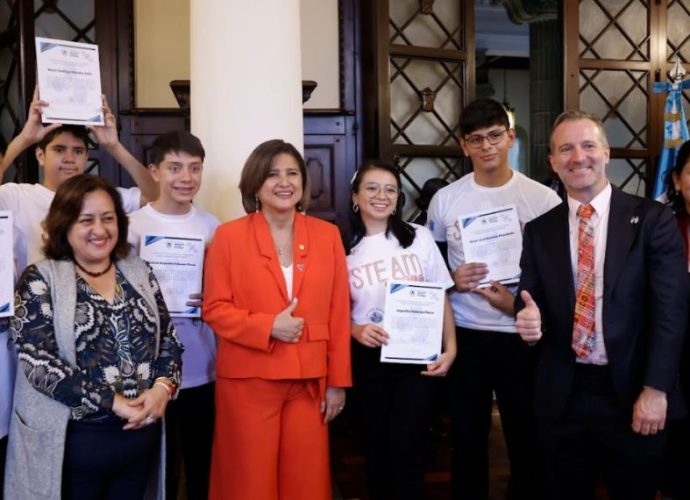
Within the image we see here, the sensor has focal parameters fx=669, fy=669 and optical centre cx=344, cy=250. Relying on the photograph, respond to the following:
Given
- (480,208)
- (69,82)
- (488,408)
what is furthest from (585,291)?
(69,82)

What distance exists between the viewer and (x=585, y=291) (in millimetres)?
1855

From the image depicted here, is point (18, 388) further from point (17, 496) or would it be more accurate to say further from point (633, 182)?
point (633, 182)

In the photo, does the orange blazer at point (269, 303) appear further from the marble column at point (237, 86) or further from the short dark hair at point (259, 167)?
the marble column at point (237, 86)

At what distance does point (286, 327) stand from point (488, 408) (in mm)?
893

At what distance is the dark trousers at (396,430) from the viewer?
2143mm

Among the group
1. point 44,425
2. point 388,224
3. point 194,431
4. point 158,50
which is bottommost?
point 194,431

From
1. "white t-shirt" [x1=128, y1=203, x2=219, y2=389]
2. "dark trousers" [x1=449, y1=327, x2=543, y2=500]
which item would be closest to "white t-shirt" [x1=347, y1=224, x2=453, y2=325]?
"dark trousers" [x1=449, y1=327, x2=543, y2=500]

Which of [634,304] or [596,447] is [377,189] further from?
[596,447]

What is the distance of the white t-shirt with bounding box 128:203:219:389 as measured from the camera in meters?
2.19

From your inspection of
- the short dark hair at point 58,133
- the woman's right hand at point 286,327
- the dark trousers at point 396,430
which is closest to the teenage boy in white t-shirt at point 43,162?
the short dark hair at point 58,133

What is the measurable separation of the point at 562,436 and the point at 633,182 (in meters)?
3.71

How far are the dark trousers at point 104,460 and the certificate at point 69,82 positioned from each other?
1016 mm

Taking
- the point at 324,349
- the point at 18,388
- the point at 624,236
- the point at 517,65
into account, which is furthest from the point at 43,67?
the point at 517,65

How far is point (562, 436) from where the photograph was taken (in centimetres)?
191
